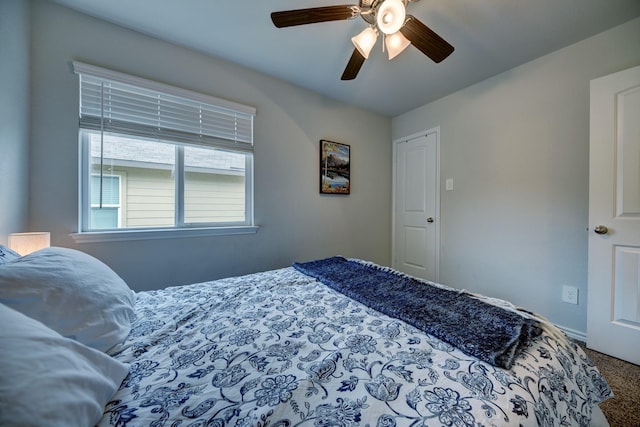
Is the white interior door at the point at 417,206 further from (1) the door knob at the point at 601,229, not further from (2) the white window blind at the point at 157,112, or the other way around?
(2) the white window blind at the point at 157,112

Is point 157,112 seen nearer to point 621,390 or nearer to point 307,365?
point 307,365

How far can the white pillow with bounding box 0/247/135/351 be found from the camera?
689 millimetres

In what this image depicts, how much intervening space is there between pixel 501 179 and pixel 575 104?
0.76 m

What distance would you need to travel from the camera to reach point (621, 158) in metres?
1.68

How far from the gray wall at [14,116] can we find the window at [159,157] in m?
0.26

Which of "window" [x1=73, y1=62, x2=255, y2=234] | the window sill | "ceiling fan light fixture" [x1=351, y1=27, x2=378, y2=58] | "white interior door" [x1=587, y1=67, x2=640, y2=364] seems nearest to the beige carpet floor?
"white interior door" [x1=587, y1=67, x2=640, y2=364]

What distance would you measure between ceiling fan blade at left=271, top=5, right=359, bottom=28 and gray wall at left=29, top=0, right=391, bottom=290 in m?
1.13

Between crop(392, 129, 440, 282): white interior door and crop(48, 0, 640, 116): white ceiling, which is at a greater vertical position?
crop(48, 0, 640, 116): white ceiling

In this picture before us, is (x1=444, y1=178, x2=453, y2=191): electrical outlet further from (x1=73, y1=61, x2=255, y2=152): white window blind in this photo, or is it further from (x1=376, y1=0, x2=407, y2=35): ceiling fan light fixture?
(x1=73, y1=61, x2=255, y2=152): white window blind

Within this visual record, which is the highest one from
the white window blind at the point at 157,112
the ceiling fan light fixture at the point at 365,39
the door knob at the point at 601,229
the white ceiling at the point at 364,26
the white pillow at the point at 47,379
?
the white ceiling at the point at 364,26

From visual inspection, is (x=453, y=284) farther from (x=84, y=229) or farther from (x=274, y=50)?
(x=84, y=229)

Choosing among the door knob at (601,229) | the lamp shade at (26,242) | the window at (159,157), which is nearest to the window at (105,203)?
the window at (159,157)

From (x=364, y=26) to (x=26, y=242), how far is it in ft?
8.23

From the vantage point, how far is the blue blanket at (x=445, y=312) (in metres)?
0.78
